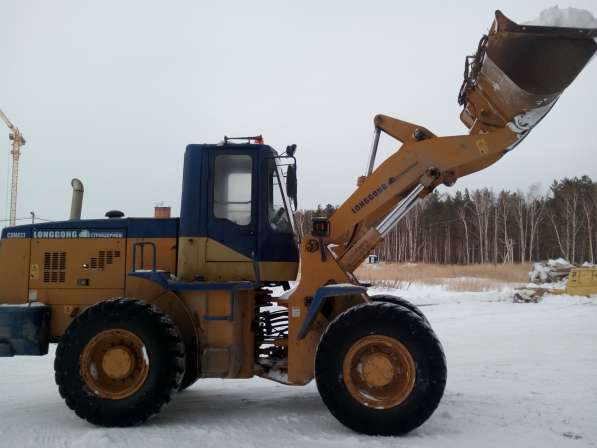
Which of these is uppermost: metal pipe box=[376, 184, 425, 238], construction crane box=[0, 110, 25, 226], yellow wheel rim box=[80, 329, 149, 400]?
construction crane box=[0, 110, 25, 226]

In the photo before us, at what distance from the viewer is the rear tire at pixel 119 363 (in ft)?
18.0

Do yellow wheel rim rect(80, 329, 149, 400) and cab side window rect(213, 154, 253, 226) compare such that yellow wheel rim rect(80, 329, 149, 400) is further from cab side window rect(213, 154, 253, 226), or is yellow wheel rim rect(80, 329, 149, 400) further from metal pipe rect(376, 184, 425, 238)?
metal pipe rect(376, 184, 425, 238)

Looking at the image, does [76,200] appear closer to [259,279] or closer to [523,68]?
Answer: [259,279]

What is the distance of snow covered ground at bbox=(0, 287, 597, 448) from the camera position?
4.96 m

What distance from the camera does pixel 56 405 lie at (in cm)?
651


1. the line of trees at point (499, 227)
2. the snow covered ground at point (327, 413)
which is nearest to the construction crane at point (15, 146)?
the line of trees at point (499, 227)

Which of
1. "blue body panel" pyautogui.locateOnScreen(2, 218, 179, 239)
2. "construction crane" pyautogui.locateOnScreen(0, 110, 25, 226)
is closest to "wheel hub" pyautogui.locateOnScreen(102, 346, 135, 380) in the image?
"blue body panel" pyautogui.locateOnScreen(2, 218, 179, 239)

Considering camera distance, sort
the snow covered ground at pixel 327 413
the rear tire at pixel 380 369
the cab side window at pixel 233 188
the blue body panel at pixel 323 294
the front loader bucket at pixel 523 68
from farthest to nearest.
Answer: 1. the cab side window at pixel 233 188
2. the blue body panel at pixel 323 294
3. the front loader bucket at pixel 523 68
4. the rear tire at pixel 380 369
5. the snow covered ground at pixel 327 413

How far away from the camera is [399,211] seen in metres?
6.18

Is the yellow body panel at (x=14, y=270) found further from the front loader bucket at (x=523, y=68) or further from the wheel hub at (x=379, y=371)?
the front loader bucket at (x=523, y=68)

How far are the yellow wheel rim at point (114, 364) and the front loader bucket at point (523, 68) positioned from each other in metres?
4.77

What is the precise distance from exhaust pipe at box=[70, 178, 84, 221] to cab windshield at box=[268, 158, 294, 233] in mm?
2667

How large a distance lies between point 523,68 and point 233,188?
3.46 metres

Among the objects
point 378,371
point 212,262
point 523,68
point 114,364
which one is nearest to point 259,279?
point 212,262
